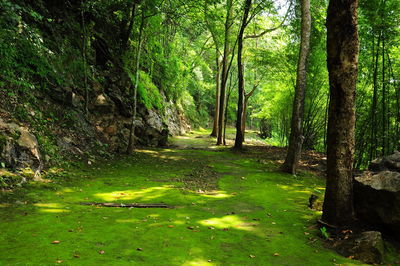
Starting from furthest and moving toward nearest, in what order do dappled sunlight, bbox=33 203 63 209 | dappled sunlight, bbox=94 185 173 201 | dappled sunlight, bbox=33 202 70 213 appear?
dappled sunlight, bbox=94 185 173 201 < dappled sunlight, bbox=33 203 63 209 < dappled sunlight, bbox=33 202 70 213

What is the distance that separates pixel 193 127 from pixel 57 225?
2868cm

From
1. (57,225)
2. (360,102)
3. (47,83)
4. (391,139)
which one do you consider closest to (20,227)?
(57,225)

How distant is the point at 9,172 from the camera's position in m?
5.22

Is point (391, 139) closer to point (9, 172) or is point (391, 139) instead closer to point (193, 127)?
point (9, 172)

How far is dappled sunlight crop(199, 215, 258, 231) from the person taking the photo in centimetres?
438

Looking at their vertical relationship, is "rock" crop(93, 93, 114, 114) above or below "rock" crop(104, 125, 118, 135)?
above

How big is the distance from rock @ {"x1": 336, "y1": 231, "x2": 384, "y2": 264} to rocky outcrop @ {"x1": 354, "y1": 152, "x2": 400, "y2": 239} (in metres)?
0.34

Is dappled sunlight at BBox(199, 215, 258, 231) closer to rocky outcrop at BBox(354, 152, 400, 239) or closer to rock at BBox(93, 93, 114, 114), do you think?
rocky outcrop at BBox(354, 152, 400, 239)

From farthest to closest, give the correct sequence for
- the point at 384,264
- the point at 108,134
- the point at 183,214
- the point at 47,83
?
the point at 108,134 < the point at 47,83 < the point at 183,214 < the point at 384,264

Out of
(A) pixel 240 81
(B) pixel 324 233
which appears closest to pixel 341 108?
(B) pixel 324 233

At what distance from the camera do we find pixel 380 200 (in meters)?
3.89

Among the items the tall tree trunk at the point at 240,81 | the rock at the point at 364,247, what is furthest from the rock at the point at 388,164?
the tall tree trunk at the point at 240,81

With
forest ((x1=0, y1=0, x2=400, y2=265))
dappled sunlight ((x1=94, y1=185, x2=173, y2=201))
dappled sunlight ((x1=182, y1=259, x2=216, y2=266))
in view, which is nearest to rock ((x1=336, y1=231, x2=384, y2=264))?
forest ((x1=0, y1=0, x2=400, y2=265))

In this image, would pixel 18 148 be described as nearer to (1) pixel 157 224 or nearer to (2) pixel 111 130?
(1) pixel 157 224
